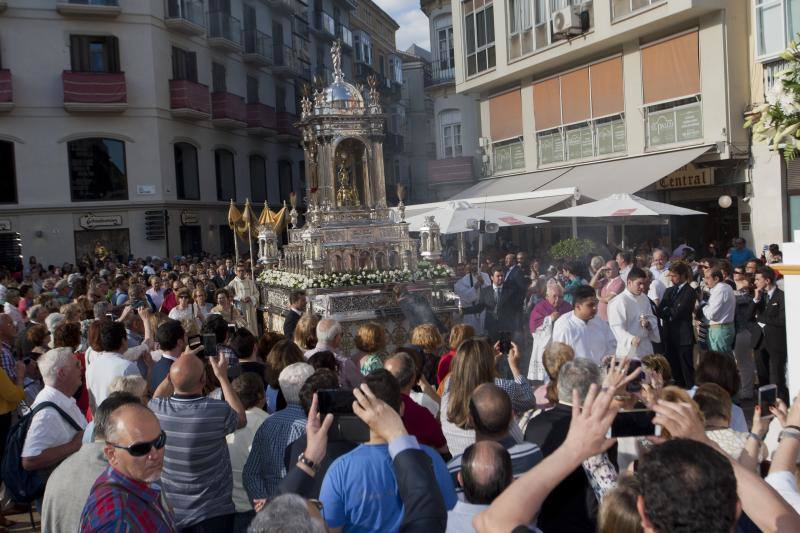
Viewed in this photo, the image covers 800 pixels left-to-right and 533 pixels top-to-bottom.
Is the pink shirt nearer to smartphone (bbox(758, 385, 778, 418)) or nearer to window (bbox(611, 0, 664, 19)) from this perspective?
smartphone (bbox(758, 385, 778, 418))

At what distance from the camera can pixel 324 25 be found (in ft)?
137

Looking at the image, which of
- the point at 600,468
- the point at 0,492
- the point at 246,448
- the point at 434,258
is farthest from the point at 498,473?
the point at 434,258

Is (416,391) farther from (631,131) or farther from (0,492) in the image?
(631,131)

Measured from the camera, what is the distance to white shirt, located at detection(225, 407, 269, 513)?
462 centimetres

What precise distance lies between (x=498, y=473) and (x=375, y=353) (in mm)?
3793

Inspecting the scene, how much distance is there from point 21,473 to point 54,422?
Answer: 1.24ft

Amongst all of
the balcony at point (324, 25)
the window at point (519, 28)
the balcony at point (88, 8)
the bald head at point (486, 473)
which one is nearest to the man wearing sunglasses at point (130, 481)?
the bald head at point (486, 473)

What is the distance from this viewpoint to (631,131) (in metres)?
20.6

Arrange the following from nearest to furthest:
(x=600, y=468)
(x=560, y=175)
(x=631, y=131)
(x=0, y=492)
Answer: (x=600, y=468) → (x=0, y=492) → (x=631, y=131) → (x=560, y=175)

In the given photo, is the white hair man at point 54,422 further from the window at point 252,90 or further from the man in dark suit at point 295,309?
the window at point 252,90

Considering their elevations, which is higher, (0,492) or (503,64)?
(503,64)

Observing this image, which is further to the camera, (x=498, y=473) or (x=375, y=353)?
(x=375, y=353)

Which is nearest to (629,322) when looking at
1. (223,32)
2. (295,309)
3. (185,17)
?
(295,309)

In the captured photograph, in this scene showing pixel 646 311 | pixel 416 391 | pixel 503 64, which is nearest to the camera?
pixel 416 391
